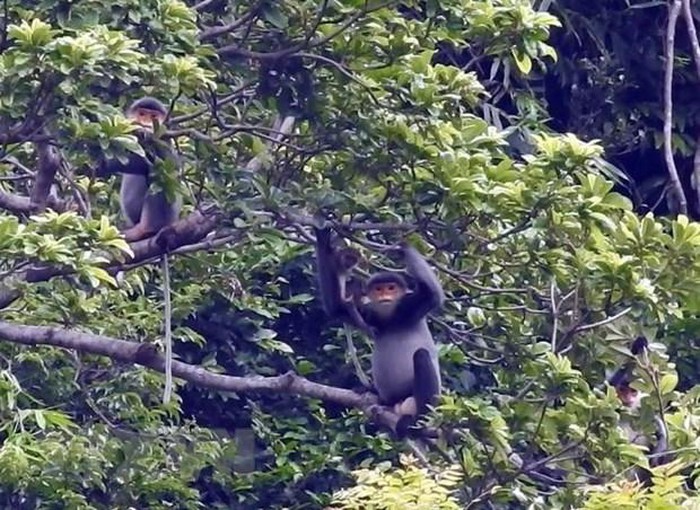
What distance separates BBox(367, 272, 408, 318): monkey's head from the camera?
7031 mm

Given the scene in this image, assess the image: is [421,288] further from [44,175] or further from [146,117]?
[44,175]

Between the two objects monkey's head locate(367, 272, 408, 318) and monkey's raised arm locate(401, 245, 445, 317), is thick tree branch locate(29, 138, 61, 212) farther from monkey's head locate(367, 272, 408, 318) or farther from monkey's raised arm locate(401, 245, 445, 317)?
monkey's head locate(367, 272, 408, 318)

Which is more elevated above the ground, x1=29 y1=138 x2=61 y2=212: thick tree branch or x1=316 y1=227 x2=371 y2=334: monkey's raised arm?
x1=29 y1=138 x2=61 y2=212: thick tree branch

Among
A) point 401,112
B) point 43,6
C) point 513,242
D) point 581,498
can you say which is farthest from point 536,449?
point 43,6

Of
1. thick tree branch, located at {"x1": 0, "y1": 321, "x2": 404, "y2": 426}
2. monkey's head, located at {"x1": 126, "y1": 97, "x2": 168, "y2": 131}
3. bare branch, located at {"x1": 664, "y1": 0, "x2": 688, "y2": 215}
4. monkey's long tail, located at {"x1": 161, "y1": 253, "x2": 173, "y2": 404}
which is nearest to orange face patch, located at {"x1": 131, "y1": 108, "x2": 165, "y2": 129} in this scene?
monkey's head, located at {"x1": 126, "y1": 97, "x2": 168, "y2": 131}

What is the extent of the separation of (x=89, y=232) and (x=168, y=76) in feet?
1.83

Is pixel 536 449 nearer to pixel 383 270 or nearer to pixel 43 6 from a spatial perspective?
pixel 383 270

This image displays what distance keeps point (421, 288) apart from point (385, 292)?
55cm

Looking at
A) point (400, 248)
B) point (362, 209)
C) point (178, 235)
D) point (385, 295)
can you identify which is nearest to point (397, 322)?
point (385, 295)

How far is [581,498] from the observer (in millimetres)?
5699

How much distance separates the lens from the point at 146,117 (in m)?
5.79

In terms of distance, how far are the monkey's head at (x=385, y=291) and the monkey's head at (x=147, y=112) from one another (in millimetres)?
1563

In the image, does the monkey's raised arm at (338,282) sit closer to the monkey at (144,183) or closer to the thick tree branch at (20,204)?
the monkey at (144,183)

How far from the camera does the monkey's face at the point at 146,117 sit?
5.66 metres
